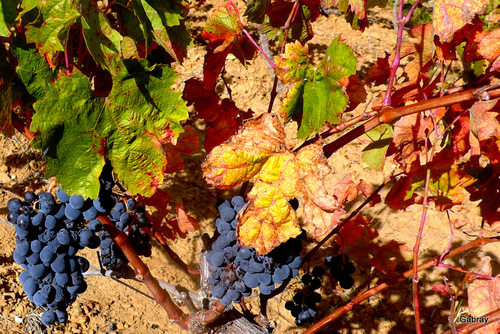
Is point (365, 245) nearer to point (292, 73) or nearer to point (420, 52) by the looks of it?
point (420, 52)

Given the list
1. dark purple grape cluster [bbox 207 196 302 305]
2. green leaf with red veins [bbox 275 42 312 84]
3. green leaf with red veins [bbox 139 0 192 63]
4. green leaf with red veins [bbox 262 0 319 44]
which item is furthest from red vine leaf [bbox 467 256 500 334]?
green leaf with red veins [bbox 139 0 192 63]

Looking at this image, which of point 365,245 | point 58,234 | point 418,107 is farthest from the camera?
point 365,245

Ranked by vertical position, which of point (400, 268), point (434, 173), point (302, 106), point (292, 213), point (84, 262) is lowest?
point (400, 268)

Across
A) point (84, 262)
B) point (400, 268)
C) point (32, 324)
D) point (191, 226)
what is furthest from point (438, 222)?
point (32, 324)

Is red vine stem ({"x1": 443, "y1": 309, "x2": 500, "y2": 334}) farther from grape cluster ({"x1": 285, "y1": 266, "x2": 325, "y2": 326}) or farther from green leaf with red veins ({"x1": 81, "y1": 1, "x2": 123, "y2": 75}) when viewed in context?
green leaf with red veins ({"x1": 81, "y1": 1, "x2": 123, "y2": 75})

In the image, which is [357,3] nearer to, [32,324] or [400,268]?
[400,268]

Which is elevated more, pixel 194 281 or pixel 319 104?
pixel 319 104

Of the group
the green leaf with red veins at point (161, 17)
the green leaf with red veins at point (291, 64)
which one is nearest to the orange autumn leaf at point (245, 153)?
the green leaf with red veins at point (291, 64)

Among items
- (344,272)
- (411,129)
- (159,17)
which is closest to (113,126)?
(159,17)
